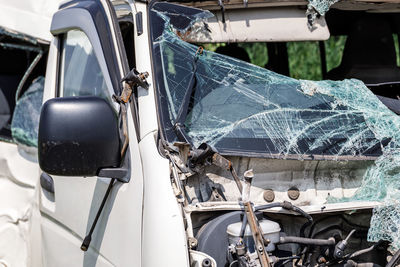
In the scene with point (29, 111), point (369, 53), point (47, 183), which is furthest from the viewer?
point (29, 111)

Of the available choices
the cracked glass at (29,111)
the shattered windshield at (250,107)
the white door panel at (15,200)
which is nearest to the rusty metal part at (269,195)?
the shattered windshield at (250,107)

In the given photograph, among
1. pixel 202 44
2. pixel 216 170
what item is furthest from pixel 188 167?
pixel 202 44

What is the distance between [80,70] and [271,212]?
1461mm

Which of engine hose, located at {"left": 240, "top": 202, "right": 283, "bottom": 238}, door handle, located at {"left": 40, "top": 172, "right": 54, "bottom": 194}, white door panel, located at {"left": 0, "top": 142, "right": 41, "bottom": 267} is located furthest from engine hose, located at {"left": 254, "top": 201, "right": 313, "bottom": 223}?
white door panel, located at {"left": 0, "top": 142, "right": 41, "bottom": 267}

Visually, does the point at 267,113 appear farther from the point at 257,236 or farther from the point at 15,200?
the point at 15,200

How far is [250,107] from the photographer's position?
9.85 feet

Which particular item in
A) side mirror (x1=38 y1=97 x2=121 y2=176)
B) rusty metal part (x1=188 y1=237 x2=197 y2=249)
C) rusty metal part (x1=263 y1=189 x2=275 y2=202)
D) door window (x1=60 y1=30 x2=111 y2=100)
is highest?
door window (x1=60 y1=30 x2=111 y2=100)

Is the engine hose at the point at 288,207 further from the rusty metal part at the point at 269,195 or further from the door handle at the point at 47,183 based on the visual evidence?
the door handle at the point at 47,183

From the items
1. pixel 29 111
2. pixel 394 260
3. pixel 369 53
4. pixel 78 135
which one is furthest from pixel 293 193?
pixel 29 111

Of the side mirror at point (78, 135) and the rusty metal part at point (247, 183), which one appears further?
the side mirror at point (78, 135)

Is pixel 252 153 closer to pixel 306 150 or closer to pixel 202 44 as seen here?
pixel 306 150

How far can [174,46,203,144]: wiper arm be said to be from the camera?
2754 millimetres

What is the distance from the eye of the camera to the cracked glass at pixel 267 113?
279 cm

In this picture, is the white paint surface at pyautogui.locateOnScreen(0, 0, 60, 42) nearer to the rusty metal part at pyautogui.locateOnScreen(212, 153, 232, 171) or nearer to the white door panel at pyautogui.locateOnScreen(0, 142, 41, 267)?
the white door panel at pyautogui.locateOnScreen(0, 142, 41, 267)
